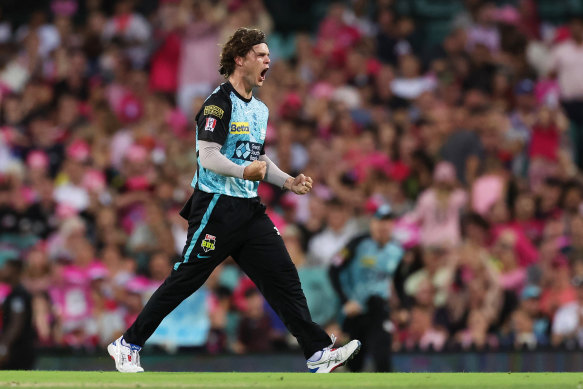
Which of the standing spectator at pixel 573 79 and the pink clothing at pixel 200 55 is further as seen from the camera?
the pink clothing at pixel 200 55

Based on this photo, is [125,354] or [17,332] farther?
[17,332]

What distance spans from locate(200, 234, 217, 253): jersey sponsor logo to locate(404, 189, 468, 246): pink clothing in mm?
6556

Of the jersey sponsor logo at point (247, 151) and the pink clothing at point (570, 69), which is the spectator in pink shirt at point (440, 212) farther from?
the jersey sponsor logo at point (247, 151)

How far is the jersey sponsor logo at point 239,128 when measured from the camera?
7.86 meters

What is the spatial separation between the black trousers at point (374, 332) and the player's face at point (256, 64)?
3739mm

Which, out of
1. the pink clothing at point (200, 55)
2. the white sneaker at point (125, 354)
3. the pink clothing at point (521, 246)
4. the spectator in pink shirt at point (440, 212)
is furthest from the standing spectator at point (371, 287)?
the pink clothing at point (200, 55)

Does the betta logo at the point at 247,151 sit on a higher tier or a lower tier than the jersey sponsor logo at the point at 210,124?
lower

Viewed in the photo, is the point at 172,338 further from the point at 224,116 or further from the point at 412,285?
the point at 224,116

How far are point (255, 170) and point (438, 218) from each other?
7101 millimetres

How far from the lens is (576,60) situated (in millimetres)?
16203

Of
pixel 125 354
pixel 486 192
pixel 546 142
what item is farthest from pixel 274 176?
pixel 546 142

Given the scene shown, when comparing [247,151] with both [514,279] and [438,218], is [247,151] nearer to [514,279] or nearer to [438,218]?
[514,279]

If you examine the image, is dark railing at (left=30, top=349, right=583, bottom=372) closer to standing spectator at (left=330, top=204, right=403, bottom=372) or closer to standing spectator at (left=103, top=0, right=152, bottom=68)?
standing spectator at (left=330, top=204, right=403, bottom=372)

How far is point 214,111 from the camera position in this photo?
7.73 metres
